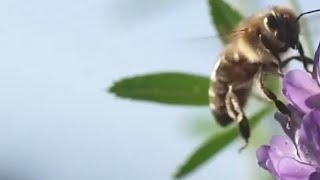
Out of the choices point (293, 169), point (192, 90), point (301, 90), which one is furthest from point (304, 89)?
point (192, 90)

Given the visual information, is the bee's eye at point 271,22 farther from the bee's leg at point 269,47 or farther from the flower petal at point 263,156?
the flower petal at point 263,156

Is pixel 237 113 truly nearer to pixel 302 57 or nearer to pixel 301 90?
pixel 302 57

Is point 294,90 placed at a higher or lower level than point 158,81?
lower

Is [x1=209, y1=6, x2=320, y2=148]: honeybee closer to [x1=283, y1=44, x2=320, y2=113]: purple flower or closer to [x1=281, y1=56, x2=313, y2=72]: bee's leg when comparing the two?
[x1=281, y1=56, x2=313, y2=72]: bee's leg

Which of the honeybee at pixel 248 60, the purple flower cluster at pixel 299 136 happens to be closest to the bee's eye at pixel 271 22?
the honeybee at pixel 248 60

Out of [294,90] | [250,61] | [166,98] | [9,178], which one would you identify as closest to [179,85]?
[166,98]

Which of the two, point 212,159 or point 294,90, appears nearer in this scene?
point 294,90

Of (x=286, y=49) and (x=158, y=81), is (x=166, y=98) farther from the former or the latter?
(x=286, y=49)
